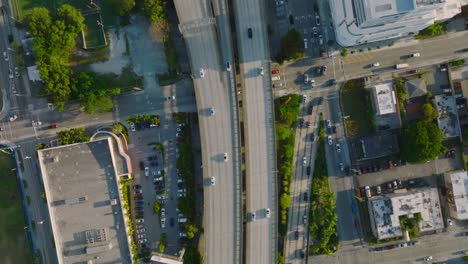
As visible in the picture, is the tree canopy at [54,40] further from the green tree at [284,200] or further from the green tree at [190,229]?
the green tree at [284,200]

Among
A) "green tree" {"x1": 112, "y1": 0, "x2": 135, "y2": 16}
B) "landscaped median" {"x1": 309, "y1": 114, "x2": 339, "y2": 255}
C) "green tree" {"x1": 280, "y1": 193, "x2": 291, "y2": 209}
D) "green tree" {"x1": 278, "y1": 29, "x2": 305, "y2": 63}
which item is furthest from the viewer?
"landscaped median" {"x1": 309, "y1": 114, "x2": 339, "y2": 255}

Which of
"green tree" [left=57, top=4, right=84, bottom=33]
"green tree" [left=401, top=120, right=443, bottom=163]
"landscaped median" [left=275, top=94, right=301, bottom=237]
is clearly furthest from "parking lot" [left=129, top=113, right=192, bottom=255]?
"green tree" [left=401, top=120, right=443, bottom=163]

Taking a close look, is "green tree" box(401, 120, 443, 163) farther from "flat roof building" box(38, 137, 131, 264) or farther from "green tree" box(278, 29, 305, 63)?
"flat roof building" box(38, 137, 131, 264)

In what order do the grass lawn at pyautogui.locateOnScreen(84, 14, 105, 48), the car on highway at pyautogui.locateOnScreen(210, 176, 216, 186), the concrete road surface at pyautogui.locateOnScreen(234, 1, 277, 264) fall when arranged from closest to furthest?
the car on highway at pyautogui.locateOnScreen(210, 176, 216, 186) → the concrete road surface at pyautogui.locateOnScreen(234, 1, 277, 264) → the grass lawn at pyautogui.locateOnScreen(84, 14, 105, 48)

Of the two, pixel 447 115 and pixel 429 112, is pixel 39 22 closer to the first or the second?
pixel 429 112

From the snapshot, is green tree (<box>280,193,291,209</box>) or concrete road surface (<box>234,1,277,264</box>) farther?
green tree (<box>280,193,291,209</box>)

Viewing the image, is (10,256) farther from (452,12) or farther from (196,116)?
(452,12)

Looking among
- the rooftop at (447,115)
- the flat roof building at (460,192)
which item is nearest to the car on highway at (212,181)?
the rooftop at (447,115)

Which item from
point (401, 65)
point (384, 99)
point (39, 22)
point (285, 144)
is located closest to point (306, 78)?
point (285, 144)
